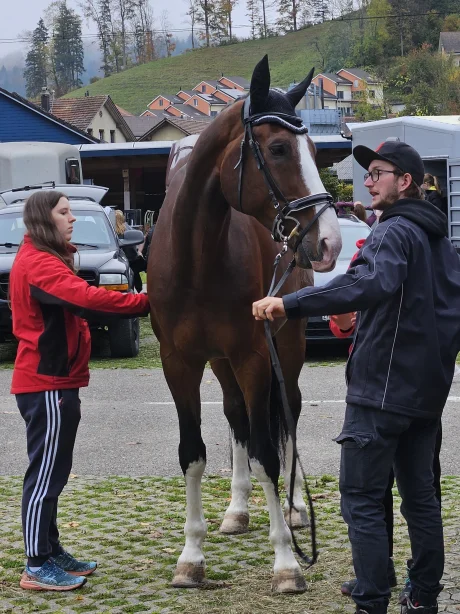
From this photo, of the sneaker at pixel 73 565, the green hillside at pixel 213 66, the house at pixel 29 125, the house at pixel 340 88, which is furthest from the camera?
the green hillside at pixel 213 66

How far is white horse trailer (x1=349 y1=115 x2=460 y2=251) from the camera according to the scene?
713 inches

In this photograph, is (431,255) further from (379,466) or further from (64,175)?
(64,175)

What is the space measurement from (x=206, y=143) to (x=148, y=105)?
150 meters

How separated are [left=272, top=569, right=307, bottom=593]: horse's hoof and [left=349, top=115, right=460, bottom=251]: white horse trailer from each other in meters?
14.0

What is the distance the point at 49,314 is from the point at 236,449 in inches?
76.6

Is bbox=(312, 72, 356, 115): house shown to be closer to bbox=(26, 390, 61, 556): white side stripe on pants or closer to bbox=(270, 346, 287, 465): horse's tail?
bbox=(270, 346, 287, 465): horse's tail

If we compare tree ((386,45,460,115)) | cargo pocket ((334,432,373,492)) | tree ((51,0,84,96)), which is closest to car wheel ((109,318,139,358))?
cargo pocket ((334,432,373,492))

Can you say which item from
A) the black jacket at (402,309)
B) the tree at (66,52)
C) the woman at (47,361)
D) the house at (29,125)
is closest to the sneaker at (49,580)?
the woman at (47,361)

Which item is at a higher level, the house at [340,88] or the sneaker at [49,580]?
the house at [340,88]

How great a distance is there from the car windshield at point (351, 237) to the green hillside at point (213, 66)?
14407cm

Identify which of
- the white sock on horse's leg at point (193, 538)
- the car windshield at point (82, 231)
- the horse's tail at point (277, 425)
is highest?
the car windshield at point (82, 231)

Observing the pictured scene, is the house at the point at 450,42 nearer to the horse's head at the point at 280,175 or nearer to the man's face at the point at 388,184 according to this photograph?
the horse's head at the point at 280,175

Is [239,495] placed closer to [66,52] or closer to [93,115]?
[93,115]

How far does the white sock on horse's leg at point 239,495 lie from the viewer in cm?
593
